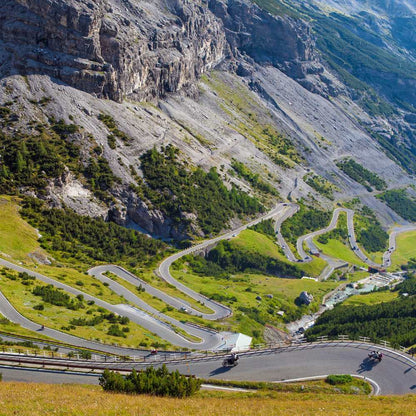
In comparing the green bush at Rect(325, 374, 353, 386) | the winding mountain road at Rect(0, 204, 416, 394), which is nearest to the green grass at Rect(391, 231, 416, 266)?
the winding mountain road at Rect(0, 204, 416, 394)

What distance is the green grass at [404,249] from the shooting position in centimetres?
15080

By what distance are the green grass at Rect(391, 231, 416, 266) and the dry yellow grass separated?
12445 centimetres

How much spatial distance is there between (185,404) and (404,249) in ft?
503

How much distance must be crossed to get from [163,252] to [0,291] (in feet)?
166

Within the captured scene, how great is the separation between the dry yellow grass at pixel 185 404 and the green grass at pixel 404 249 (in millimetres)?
124446

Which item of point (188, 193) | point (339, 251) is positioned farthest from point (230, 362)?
point (339, 251)

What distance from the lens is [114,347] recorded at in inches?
1908

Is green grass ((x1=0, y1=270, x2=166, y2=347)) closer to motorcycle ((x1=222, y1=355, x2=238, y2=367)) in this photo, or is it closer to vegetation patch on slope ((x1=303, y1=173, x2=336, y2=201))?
motorcycle ((x1=222, y1=355, x2=238, y2=367))

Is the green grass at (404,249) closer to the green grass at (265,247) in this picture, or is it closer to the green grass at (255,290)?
the green grass at (265,247)

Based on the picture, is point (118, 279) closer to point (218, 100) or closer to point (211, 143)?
point (211, 143)

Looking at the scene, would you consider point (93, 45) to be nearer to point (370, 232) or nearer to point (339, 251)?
point (339, 251)

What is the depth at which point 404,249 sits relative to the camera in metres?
161

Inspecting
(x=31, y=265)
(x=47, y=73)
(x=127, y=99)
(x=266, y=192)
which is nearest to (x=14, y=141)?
(x=47, y=73)

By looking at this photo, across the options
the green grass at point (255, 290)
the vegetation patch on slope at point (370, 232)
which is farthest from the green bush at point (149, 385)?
the vegetation patch on slope at point (370, 232)
